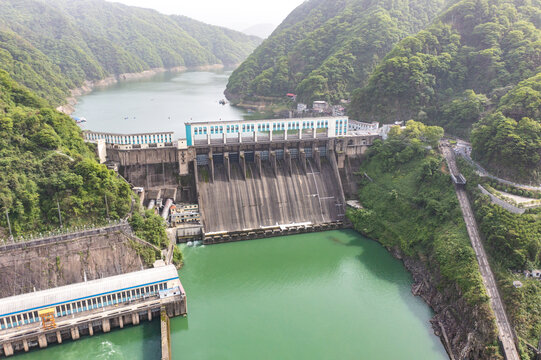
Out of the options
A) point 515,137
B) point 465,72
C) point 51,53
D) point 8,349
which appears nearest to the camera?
point 8,349

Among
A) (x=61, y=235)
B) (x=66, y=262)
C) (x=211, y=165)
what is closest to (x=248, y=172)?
(x=211, y=165)

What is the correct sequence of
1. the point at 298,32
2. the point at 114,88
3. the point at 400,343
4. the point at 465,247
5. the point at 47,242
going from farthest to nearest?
1. the point at 114,88
2. the point at 298,32
3. the point at 465,247
4. the point at 47,242
5. the point at 400,343

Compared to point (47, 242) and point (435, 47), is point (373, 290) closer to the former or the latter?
point (47, 242)

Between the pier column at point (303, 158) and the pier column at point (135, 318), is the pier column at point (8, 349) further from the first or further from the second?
the pier column at point (303, 158)

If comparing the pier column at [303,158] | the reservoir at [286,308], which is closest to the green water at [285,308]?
the reservoir at [286,308]

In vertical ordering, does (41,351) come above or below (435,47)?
below

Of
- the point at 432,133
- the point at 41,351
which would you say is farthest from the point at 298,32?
the point at 41,351

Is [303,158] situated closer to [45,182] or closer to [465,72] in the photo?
[45,182]
